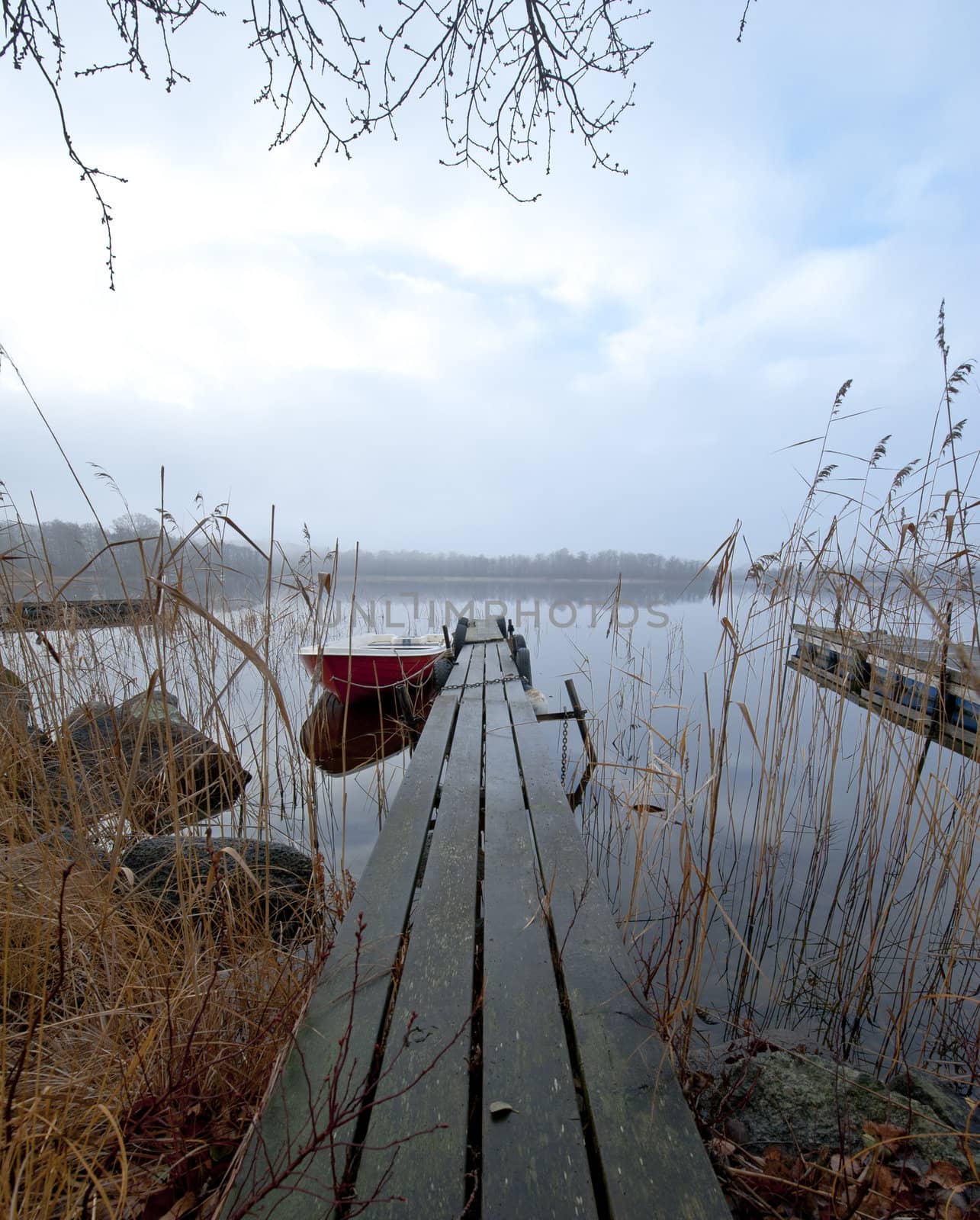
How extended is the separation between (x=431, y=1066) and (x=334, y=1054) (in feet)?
0.84

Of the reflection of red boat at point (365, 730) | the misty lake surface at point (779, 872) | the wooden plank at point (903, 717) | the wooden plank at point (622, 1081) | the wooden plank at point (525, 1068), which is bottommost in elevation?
the reflection of red boat at point (365, 730)

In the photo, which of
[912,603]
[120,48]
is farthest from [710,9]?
[912,603]

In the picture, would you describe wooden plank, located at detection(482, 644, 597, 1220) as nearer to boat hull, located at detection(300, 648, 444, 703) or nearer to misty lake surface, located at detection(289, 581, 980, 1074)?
misty lake surface, located at detection(289, 581, 980, 1074)

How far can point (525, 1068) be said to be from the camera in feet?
3.82

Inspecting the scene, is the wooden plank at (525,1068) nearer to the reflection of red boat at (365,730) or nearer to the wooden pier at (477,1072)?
the wooden pier at (477,1072)

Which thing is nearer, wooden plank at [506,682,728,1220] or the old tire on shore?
wooden plank at [506,682,728,1220]

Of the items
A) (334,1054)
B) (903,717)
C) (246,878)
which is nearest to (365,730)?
(246,878)

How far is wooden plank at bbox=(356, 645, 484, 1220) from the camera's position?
94 cm

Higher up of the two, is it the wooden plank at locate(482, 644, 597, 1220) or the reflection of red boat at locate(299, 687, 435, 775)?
the wooden plank at locate(482, 644, 597, 1220)

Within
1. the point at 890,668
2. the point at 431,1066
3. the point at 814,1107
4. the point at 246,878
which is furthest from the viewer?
the point at 890,668

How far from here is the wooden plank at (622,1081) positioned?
36.4 inches

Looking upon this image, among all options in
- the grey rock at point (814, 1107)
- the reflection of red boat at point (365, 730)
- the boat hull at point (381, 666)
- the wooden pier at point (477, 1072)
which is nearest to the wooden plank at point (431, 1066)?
the wooden pier at point (477, 1072)

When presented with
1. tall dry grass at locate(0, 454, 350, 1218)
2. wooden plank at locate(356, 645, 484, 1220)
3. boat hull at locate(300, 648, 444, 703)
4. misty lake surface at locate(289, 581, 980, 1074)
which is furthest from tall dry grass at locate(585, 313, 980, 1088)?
boat hull at locate(300, 648, 444, 703)

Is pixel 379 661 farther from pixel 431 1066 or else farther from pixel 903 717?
pixel 431 1066
